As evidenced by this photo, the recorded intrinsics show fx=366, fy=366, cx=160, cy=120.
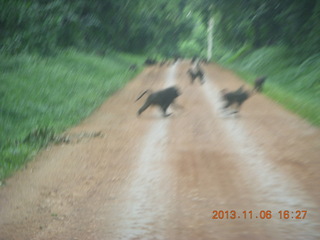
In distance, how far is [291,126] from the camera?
8.22 meters

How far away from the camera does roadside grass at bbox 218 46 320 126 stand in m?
10.5

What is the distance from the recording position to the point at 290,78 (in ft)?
55.3

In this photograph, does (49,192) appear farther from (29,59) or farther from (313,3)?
(313,3)

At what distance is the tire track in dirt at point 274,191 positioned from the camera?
362 cm

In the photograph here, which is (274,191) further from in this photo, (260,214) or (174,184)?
(174,184)

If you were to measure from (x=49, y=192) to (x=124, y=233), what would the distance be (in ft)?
5.93

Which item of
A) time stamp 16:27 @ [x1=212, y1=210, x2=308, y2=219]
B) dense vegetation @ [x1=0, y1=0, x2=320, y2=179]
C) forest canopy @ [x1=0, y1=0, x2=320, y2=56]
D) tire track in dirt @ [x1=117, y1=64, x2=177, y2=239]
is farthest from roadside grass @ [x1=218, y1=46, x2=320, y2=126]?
time stamp 16:27 @ [x1=212, y1=210, x2=308, y2=219]

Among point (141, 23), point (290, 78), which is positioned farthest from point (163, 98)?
point (141, 23)

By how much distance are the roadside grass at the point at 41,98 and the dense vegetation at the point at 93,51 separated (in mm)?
25

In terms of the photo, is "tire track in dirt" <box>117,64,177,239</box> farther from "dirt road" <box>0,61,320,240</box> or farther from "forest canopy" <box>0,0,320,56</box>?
"forest canopy" <box>0,0,320,56</box>

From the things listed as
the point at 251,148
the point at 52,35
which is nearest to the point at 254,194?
the point at 251,148

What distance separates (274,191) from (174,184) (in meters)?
1.34

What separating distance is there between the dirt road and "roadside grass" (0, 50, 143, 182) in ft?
1.80

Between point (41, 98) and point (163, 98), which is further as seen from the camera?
point (41, 98)
